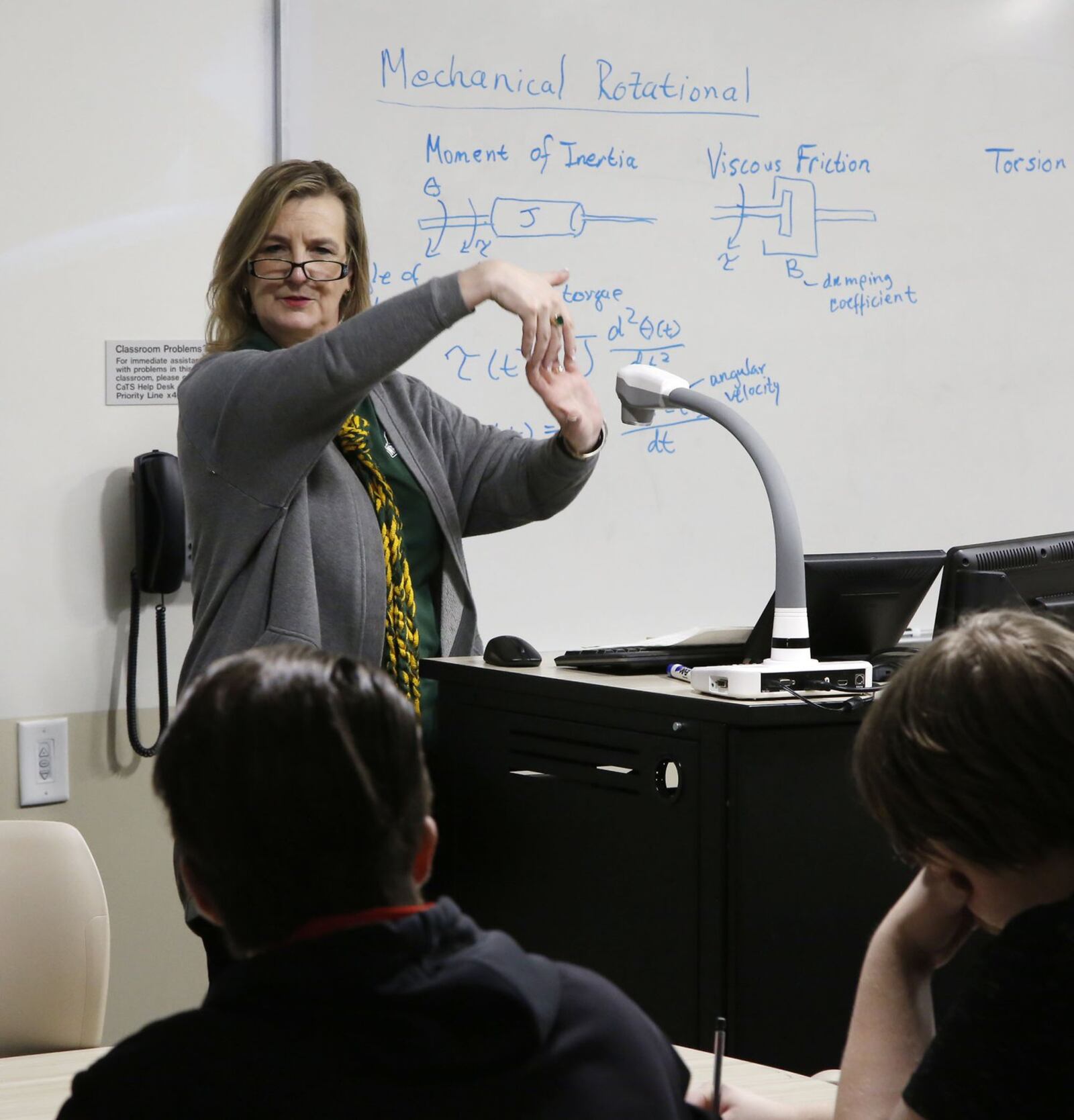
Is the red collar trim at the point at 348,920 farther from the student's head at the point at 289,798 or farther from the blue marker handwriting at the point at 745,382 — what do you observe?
the blue marker handwriting at the point at 745,382

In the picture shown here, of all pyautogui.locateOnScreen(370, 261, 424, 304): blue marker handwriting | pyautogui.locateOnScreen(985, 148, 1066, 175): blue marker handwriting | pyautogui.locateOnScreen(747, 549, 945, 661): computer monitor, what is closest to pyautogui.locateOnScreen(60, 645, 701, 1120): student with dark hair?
pyautogui.locateOnScreen(747, 549, 945, 661): computer monitor

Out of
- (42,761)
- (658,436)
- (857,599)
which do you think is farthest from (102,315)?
(857,599)

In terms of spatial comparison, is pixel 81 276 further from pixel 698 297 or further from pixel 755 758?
pixel 755 758

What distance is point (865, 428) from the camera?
10.1ft

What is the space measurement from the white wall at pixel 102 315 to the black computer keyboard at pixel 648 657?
800 millimetres

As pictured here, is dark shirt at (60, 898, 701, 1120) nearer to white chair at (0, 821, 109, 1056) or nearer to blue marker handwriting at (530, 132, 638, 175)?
white chair at (0, 821, 109, 1056)

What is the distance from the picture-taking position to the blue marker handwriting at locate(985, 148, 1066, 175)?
10.4ft

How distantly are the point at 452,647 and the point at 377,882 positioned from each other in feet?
4.69

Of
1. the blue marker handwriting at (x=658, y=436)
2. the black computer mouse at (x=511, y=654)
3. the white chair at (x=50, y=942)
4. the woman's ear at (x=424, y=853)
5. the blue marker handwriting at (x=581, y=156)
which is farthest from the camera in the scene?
the blue marker handwriting at (x=658, y=436)

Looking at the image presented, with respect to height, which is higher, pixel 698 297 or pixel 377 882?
pixel 698 297

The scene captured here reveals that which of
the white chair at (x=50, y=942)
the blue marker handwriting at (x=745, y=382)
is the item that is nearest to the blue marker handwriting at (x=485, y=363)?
the blue marker handwriting at (x=745, y=382)

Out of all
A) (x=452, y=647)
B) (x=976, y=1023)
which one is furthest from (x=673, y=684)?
(x=976, y=1023)

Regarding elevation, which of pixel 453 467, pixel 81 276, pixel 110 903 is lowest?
pixel 110 903

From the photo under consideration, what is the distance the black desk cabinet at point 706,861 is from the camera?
1727 mm
